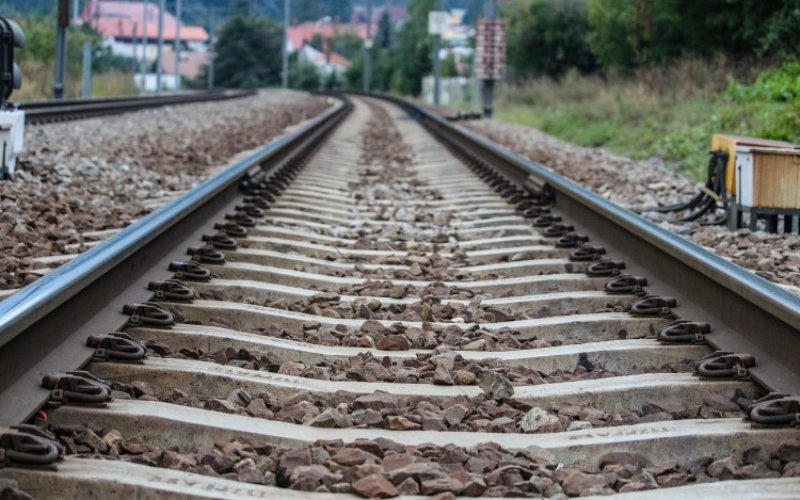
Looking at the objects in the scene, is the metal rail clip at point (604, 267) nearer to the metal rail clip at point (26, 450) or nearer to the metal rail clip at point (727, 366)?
the metal rail clip at point (727, 366)

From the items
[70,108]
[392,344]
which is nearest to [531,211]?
[392,344]

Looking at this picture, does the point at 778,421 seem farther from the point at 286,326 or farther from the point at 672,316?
the point at 286,326

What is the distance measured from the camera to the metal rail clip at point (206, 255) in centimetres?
557

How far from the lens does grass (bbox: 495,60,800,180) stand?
15031 millimetres

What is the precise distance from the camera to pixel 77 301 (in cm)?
395

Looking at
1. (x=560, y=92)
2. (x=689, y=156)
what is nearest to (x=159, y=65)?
(x=560, y=92)

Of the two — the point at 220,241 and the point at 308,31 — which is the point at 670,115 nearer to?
the point at 220,241

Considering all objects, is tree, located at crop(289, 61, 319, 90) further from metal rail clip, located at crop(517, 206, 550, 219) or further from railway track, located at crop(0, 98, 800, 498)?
railway track, located at crop(0, 98, 800, 498)

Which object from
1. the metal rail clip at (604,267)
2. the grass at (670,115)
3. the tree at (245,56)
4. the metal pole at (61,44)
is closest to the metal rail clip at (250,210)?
the metal rail clip at (604,267)

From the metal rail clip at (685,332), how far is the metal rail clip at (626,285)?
0.84 meters

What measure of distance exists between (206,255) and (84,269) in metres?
1.52

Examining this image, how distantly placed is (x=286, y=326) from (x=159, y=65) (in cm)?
3840

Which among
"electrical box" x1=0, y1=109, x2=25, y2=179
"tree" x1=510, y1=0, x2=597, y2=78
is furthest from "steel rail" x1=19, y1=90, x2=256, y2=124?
"tree" x1=510, y1=0, x2=597, y2=78

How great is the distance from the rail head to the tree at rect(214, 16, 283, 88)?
290 feet
